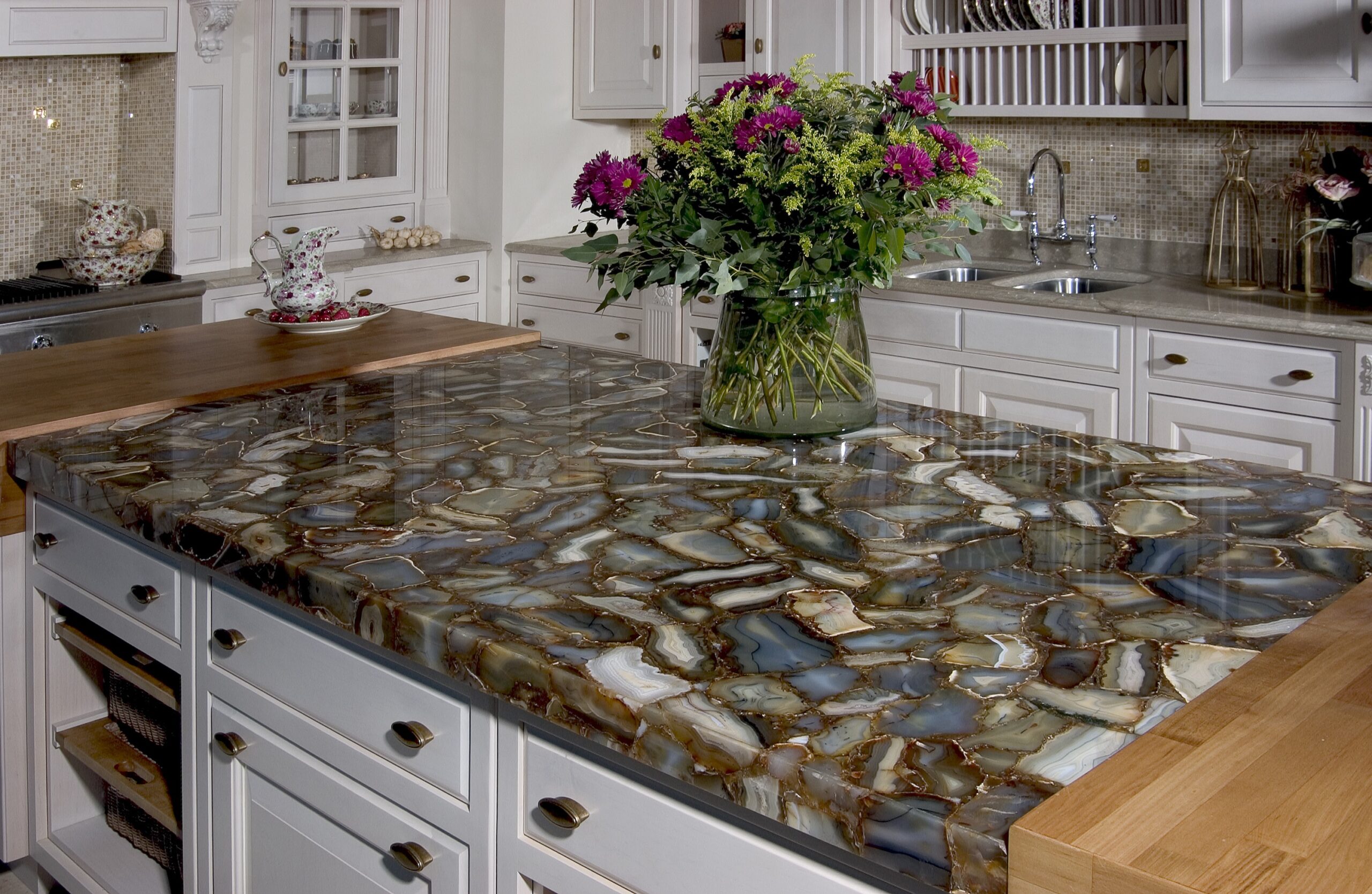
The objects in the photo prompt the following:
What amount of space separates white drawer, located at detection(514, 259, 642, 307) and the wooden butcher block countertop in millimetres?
1885

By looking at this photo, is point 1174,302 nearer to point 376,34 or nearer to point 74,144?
point 376,34

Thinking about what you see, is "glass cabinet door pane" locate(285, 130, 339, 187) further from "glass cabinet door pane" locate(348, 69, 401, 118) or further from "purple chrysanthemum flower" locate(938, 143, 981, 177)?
"purple chrysanthemum flower" locate(938, 143, 981, 177)

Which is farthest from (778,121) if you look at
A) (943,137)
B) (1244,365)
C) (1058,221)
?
(1058,221)

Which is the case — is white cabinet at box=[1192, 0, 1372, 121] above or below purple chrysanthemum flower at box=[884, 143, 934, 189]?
above

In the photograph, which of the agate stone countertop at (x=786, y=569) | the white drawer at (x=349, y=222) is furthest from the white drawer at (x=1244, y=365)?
the white drawer at (x=349, y=222)

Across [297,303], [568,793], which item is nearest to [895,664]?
[568,793]

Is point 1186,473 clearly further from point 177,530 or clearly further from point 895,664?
point 177,530

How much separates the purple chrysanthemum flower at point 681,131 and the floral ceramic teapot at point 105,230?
2.90m

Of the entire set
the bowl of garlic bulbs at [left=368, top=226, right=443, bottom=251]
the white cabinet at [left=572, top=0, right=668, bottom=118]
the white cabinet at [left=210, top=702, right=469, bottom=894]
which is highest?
the white cabinet at [left=572, top=0, right=668, bottom=118]

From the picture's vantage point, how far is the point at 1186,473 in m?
1.91

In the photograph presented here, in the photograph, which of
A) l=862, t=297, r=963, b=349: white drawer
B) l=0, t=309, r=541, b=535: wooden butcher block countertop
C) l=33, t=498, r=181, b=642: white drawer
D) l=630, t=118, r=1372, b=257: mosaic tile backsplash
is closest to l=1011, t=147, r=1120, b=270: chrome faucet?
l=630, t=118, r=1372, b=257: mosaic tile backsplash

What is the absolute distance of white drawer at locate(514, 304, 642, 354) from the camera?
5.00 m

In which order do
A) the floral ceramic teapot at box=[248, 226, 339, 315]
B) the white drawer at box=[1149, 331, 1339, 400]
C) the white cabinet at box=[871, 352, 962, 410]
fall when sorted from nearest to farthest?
the floral ceramic teapot at box=[248, 226, 339, 315]
the white drawer at box=[1149, 331, 1339, 400]
the white cabinet at box=[871, 352, 962, 410]

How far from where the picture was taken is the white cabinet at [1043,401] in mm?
3666
